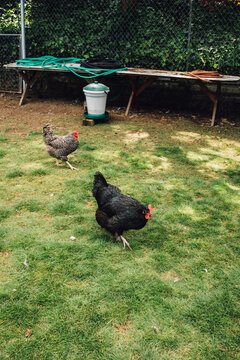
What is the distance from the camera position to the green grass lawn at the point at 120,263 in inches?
87.2

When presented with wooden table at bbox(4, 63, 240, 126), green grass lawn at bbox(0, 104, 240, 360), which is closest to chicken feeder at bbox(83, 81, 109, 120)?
wooden table at bbox(4, 63, 240, 126)

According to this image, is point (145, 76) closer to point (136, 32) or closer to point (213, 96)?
point (213, 96)

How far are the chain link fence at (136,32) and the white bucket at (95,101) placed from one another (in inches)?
79.4

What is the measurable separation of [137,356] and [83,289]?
0.70 meters

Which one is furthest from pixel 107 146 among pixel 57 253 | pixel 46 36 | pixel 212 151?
pixel 46 36

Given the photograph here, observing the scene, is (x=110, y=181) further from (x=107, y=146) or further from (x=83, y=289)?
(x=83, y=289)

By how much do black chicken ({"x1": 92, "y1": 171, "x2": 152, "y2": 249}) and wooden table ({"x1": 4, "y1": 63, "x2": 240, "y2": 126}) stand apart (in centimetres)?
418

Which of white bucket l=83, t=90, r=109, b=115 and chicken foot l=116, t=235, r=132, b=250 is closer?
chicken foot l=116, t=235, r=132, b=250

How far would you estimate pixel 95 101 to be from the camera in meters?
6.57

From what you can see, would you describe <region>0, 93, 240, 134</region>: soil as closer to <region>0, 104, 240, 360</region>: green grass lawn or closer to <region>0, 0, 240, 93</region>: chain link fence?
<region>0, 0, 240, 93</region>: chain link fence

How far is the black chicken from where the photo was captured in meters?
2.95

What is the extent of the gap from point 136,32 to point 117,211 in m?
6.30

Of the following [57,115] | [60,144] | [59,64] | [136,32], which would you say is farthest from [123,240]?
[136,32]

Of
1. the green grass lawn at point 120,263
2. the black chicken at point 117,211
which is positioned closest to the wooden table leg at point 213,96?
the green grass lawn at point 120,263
